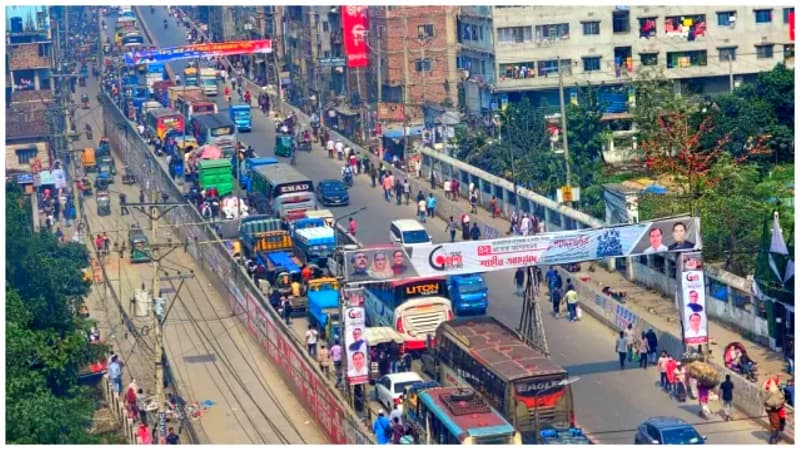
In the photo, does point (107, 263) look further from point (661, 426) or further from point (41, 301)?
point (661, 426)

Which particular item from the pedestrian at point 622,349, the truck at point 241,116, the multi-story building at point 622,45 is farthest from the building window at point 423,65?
the pedestrian at point 622,349

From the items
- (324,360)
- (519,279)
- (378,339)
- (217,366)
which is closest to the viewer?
(378,339)

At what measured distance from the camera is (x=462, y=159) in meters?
73.8

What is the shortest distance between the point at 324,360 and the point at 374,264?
5.42 meters

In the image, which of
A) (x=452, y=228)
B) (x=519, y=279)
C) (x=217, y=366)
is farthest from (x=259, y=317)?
(x=452, y=228)

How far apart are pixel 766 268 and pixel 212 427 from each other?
14.1 m


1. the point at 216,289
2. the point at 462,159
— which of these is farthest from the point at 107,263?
the point at 462,159

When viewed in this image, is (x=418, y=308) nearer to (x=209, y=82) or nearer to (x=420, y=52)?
(x=420, y=52)

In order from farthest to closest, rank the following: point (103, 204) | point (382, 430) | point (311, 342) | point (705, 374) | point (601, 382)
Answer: point (103, 204), point (311, 342), point (601, 382), point (705, 374), point (382, 430)

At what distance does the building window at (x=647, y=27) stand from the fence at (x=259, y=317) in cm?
2266

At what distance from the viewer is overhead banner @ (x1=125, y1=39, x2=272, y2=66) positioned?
9000 cm

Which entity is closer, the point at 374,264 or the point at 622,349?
the point at 374,264

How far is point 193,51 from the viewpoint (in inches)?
3595

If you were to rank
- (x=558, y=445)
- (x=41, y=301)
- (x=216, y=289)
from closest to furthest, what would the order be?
(x=558, y=445) < (x=41, y=301) < (x=216, y=289)
